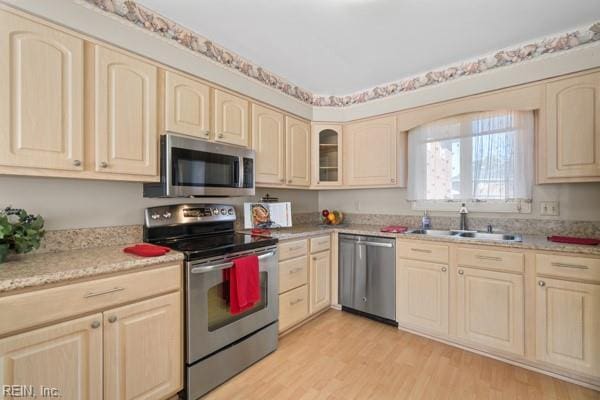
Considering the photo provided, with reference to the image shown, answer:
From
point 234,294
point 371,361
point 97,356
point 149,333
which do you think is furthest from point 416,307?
point 97,356

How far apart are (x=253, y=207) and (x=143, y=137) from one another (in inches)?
45.5

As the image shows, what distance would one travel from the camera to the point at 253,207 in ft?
8.63

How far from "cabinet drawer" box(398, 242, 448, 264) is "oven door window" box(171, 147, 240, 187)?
158 centimetres

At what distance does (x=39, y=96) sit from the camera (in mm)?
1356

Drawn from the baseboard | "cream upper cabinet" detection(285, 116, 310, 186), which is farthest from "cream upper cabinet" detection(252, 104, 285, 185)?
the baseboard

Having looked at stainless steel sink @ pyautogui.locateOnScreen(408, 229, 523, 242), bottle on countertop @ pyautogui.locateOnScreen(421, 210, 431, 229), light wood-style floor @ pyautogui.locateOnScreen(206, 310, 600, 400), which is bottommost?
light wood-style floor @ pyautogui.locateOnScreen(206, 310, 600, 400)

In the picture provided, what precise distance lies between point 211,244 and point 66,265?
757 mm

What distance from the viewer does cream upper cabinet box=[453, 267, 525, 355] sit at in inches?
76.4

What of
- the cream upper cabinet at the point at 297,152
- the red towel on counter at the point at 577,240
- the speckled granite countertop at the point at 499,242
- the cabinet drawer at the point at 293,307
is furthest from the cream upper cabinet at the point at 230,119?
the red towel on counter at the point at 577,240

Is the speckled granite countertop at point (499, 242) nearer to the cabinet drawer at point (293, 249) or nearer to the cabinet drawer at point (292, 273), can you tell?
the cabinet drawer at point (293, 249)

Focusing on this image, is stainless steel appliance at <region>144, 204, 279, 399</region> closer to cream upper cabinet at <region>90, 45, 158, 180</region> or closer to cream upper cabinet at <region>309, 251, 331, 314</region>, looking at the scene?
cream upper cabinet at <region>90, 45, 158, 180</region>

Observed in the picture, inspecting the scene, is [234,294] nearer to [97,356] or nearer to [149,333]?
[149,333]

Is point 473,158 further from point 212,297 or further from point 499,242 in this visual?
point 212,297

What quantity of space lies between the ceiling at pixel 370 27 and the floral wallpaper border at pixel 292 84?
6cm
